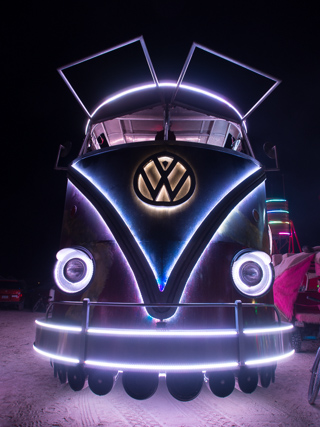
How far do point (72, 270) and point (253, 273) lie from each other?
67.2 inches

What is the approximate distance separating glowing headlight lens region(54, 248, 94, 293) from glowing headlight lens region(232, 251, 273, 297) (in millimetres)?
1378

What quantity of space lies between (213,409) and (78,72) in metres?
4.10

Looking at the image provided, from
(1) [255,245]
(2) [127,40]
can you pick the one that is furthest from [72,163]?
(1) [255,245]

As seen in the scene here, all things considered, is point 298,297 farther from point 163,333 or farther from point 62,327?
point 62,327

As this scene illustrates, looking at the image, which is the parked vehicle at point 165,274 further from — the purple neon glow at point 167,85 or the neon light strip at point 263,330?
the purple neon glow at point 167,85

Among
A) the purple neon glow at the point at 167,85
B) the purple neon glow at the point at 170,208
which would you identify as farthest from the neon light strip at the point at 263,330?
the purple neon glow at the point at 167,85

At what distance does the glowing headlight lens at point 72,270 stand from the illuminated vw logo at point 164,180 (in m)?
0.84

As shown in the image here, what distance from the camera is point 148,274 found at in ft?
9.16

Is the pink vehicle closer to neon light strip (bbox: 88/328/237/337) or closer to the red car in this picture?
neon light strip (bbox: 88/328/237/337)

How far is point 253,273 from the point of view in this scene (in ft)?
9.34

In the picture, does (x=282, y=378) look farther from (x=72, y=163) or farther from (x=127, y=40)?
(x=127, y=40)

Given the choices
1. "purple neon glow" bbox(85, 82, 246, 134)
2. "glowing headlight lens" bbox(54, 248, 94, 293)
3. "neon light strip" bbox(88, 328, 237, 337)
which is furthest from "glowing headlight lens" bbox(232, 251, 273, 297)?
"purple neon glow" bbox(85, 82, 246, 134)

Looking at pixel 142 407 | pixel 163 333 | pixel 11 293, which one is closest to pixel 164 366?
pixel 163 333

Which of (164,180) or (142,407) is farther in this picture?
(164,180)
